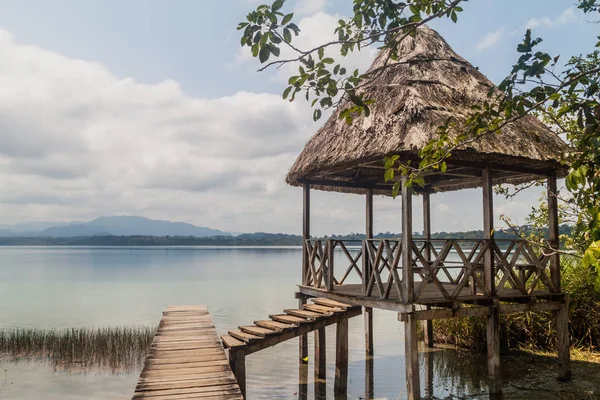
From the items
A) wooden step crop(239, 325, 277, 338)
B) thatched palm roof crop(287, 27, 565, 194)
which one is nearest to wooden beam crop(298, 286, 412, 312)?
wooden step crop(239, 325, 277, 338)

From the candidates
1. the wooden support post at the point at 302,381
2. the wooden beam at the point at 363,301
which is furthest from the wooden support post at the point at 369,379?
the wooden beam at the point at 363,301

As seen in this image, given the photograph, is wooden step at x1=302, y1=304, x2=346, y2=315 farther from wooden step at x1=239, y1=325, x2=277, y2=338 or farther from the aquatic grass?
the aquatic grass

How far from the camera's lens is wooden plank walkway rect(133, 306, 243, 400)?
4.47 m

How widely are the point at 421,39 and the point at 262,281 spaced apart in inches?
1088

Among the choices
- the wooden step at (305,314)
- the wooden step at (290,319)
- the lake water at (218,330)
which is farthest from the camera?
the lake water at (218,330)

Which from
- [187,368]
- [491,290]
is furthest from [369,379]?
[187,368]

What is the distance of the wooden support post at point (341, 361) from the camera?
807 cm

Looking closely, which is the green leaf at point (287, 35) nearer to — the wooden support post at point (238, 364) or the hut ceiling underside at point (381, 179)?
the wooden support post at point (238, 364)

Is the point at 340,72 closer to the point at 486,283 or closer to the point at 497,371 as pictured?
the point at 486,283

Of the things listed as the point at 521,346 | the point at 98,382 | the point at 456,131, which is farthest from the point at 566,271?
the point at 98,382

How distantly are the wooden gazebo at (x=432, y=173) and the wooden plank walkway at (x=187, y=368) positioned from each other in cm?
228

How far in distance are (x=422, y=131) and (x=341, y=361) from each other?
3.78 m

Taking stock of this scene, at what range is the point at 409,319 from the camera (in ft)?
21.5

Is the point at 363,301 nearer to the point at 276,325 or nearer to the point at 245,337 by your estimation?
the point at 276,325
